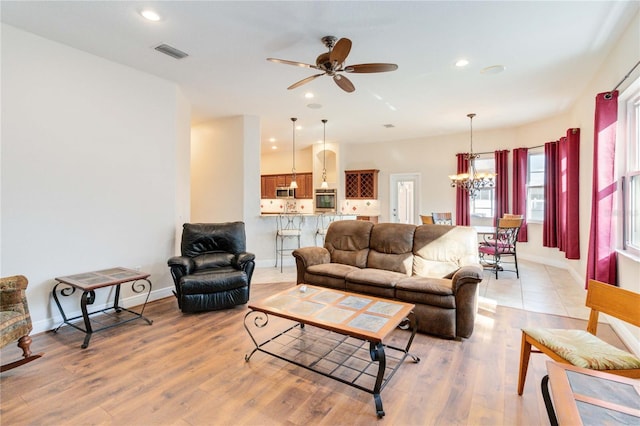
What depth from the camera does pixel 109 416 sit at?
1841 millimetres

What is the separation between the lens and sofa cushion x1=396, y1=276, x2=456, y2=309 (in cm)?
284

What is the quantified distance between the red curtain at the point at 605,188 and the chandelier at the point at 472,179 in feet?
8.87

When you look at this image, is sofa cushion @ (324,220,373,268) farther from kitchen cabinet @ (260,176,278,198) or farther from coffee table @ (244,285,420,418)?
kitchen cabinet @ (260,176,278,198)

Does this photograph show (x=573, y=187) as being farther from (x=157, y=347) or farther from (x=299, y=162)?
(x=299, y=162)

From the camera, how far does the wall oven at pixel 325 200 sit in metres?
8.66

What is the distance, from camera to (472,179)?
6117mm

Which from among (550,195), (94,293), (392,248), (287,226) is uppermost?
(550,195)

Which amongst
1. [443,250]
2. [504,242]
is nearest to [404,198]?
[504,242]

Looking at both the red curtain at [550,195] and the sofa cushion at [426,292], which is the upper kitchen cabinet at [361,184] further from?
the sofa cushion at [426,292]

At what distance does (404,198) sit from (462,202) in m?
1.63

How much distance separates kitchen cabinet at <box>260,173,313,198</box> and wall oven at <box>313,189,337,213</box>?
37 centimetres

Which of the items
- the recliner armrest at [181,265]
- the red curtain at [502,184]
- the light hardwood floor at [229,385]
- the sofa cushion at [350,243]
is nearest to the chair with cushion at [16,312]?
the light hardwood floor at [229,385]

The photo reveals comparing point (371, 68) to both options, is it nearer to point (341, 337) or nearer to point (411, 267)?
point (411, 267)

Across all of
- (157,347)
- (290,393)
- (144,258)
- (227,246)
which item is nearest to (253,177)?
(227,246)
